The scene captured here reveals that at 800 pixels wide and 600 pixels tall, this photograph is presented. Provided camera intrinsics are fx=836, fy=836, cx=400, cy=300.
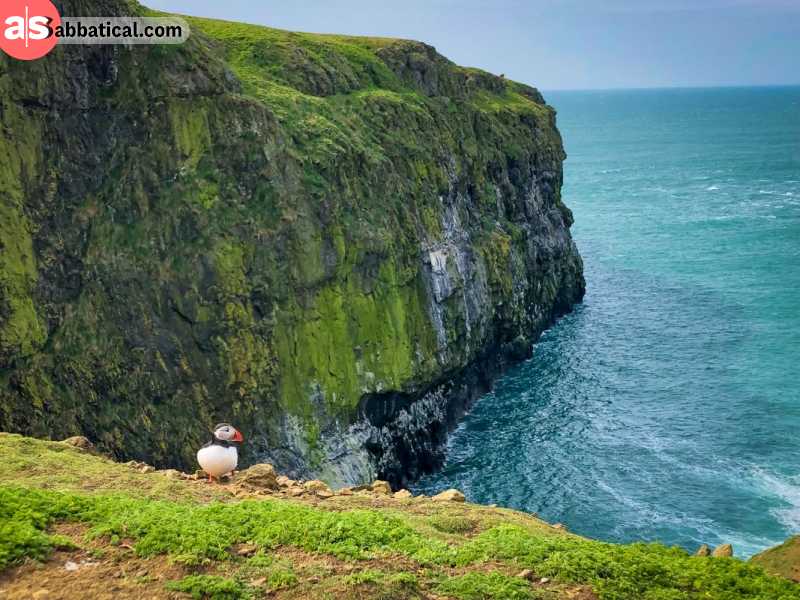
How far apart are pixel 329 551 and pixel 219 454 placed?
7.21m

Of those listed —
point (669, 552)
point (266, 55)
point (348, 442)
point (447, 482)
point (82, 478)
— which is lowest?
point (447, 482)

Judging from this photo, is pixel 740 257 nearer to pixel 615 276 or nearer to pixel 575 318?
pixel 615 276

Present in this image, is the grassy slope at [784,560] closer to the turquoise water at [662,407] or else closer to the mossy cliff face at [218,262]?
the turquoise water at [662,407]

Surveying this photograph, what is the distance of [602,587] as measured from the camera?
17.9 metres

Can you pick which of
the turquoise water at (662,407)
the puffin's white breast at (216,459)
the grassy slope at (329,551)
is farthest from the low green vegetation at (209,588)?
the turquoise water at (662,407)

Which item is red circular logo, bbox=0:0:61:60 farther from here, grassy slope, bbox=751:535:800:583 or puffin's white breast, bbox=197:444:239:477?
grassy slope, bbox=751:535:800:583

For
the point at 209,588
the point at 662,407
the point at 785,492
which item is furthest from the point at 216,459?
the point at 662,407

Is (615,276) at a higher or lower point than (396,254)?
lower

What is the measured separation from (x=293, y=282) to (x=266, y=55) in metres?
21.3

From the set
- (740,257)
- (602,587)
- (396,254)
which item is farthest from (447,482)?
(740,257)

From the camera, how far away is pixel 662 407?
6262 centimetres

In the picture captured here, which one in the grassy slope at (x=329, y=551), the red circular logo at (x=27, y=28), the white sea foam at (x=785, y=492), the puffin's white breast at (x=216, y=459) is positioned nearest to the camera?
the grassy slope at (x=329, y=551)

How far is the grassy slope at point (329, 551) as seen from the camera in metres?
16.8

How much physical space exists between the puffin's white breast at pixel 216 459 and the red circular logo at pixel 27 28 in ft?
83.1
